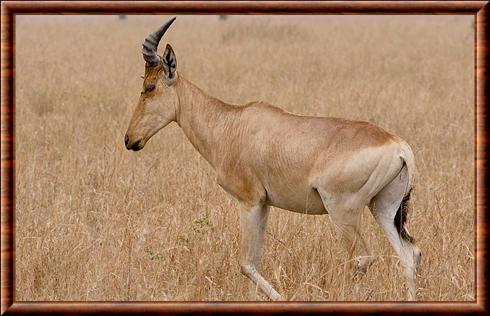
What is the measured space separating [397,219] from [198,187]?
8.47 ft

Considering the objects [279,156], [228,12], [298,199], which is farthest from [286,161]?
[228,12]

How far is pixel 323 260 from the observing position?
199 inches

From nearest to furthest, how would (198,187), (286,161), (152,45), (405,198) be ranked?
1. (405,198)
2. (286,161)
3. (152,45)
4. (198,187)

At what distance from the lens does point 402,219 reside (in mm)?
4602

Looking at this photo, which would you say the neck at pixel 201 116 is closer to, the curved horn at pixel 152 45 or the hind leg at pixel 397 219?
the curved horn at pixel 152 45

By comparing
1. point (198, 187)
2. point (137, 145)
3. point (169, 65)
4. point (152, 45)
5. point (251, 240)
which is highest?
point (152, 45)

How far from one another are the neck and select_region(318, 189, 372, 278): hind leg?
106 cm

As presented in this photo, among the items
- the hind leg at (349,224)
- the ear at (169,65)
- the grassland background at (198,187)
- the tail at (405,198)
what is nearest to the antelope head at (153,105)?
the ear at (169,65)

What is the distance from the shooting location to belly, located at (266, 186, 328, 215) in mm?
4629

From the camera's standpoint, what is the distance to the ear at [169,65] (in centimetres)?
505

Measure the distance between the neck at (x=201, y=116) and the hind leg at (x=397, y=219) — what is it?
126 cm

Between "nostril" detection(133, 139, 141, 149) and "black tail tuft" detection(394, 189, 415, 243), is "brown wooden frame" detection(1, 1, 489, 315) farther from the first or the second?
"nostril" detection(133, 139, 141, 149)

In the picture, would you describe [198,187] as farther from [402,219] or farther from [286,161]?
[402,219]

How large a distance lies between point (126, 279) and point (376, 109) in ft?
21.2
